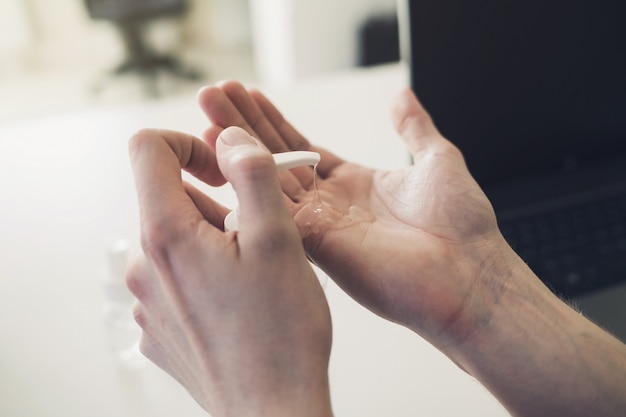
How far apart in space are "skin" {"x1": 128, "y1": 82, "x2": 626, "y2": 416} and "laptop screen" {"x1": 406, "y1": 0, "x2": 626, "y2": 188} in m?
0.11

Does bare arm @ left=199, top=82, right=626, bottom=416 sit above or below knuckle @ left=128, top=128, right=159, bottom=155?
below

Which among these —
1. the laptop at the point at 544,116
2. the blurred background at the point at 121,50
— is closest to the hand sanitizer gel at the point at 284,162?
the laptop at the point at 544,116

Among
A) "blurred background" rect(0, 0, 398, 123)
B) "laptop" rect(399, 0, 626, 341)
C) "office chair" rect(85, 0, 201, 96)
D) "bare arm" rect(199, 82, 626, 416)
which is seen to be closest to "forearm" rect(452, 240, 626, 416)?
"bare arm" rect(199, 82, 626, 416)

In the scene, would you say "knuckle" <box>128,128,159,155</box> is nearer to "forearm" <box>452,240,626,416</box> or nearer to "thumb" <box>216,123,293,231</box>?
"thumb" <box>216,123,293,231</box>

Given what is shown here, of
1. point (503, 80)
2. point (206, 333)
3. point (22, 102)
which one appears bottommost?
point (22, 102)

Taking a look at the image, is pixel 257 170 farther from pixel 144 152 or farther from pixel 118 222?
pixel 118 222

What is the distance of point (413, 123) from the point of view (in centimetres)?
72

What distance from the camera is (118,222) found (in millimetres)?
923

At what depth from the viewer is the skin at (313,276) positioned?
0.45 metres

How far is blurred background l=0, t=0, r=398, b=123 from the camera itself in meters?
3.39

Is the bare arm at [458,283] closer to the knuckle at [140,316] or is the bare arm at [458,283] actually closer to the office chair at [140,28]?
the knuckle at [140,316]

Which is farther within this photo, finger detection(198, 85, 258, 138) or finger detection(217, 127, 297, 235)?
finger detection(198, 85, 258, 138)

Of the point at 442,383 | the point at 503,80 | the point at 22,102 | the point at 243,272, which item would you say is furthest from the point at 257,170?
the point at 22,102

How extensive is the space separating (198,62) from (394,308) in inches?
Answer: 136
